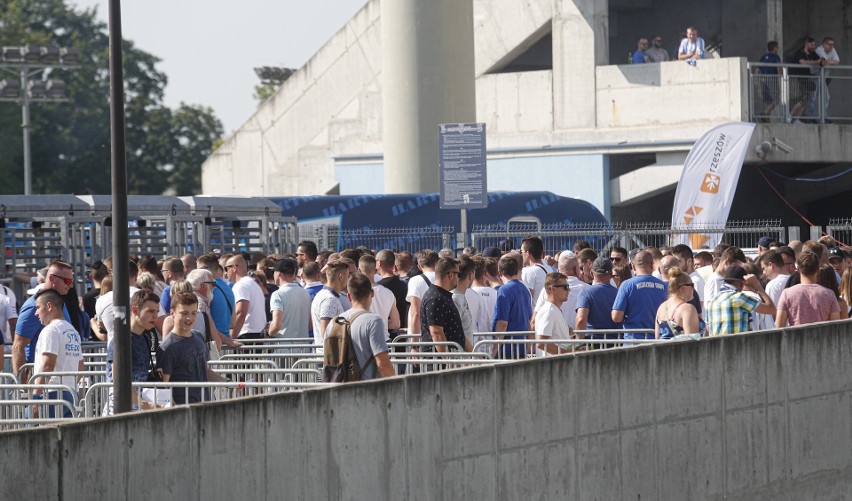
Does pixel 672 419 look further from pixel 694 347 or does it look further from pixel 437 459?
pixel 437 459

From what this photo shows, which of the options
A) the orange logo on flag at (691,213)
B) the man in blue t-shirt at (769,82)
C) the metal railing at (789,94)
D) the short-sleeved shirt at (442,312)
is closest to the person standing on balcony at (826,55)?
the metal railing at (789,94)

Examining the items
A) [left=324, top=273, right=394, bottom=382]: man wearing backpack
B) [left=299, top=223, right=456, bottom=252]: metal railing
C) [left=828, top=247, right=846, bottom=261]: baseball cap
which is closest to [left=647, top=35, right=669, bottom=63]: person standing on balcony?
[left=299, top=223, right=456, bottom=252]: metal railing

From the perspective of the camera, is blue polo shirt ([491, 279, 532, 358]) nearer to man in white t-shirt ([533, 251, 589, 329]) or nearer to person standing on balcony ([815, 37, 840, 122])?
man in white t-shirt ([533, 251, 589, 329])

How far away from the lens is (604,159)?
33.6 metres

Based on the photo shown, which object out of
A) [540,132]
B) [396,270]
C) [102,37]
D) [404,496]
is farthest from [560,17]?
[102,37]

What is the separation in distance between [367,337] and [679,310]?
10.2ft

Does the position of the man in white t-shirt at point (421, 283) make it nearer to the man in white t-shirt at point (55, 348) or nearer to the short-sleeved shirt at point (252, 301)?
the short-sleeved shirt at point (252, 301)

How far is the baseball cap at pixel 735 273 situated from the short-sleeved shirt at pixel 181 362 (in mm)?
4814

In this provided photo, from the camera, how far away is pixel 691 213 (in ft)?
81.0

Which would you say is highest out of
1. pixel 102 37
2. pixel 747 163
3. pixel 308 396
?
pixel 102 37

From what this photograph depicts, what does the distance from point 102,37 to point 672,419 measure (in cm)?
7015

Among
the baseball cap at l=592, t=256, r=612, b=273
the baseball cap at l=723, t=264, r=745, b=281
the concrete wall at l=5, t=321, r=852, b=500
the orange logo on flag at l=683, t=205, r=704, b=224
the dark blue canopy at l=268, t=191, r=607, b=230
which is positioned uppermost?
the dark blue canopy at l=268, t=191, r=607, b=230

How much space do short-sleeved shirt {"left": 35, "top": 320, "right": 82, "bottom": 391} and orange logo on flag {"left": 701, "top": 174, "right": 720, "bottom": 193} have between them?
16.2 meters

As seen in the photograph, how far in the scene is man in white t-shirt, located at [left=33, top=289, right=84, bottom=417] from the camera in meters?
A: 10.1
